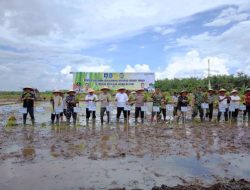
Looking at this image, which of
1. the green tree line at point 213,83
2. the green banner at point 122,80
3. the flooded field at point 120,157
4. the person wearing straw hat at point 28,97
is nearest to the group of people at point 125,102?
the person wearing straw hat at point 28,97

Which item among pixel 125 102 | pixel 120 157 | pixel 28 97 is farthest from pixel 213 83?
pixel 120 157

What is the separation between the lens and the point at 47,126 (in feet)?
51.9

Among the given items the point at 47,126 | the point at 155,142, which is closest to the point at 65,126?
the point at 47,126

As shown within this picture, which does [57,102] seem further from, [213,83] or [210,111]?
[213,83]

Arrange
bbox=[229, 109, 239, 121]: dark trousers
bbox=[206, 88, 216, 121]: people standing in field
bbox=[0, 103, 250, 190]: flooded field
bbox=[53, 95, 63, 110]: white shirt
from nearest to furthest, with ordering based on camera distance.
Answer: bbox=[0, 103, 250, 190]: flooded field < bbox=[53, 95, 63, 110]: white shirt < bbox=[206, 88, 216, 121]: people standing in field < bbox=[229, 109, 239, 121]: dark trousers

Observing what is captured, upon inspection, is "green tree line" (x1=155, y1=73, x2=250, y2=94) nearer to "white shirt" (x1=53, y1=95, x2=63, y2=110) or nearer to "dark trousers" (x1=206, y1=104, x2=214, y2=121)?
"dark trousers" (x1=206, y1=104, x2=214, y2=121)

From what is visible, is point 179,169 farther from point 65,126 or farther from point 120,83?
point 120,83

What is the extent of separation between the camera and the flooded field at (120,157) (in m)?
7.05

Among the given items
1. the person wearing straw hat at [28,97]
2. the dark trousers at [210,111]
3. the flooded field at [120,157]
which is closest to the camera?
the flooded field at [120,157]

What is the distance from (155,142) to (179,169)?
353 centimetres

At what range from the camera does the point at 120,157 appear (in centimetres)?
911

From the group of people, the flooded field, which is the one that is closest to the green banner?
the group of people

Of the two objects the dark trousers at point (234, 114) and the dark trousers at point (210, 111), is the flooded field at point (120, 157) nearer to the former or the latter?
the dark trousers at point (210, 111)

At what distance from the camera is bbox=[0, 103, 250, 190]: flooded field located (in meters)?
7.05
